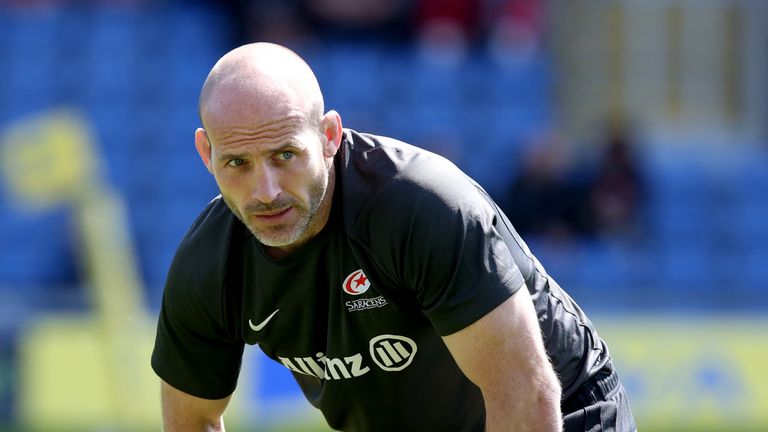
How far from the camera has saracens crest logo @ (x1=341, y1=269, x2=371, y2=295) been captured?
154 inches

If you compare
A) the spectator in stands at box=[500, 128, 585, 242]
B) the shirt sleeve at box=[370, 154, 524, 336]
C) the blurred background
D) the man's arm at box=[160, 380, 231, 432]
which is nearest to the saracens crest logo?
the shirt sleeve at box=[370, 154, 524, 336]

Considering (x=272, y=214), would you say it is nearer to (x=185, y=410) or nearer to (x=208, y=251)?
(x=208, y=251)

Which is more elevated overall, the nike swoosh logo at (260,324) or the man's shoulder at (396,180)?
the man's shoulder at (396,180)

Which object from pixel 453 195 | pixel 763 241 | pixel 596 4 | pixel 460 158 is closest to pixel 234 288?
pixel 453 195

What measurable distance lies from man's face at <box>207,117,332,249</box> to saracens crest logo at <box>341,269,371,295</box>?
19 centimetres

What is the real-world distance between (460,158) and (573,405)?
9.32m

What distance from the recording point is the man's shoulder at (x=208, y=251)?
4.09 metres

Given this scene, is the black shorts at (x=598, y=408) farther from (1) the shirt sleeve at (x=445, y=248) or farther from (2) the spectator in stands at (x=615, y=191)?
(2) the spectator in stands at (x=615, y=191)

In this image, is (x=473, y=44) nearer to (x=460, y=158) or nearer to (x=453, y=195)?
(x=460, y=158)

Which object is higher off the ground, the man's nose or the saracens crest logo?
the man's nose

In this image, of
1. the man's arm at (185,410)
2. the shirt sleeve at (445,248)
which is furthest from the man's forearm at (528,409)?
the man's arm at (185,410)

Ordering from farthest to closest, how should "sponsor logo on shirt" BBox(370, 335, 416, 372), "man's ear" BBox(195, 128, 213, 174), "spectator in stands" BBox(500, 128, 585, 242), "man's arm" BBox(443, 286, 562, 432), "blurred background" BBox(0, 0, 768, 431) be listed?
"spectator in stands" BBox(500, 128, 585, 242), "blurred background" BBox(0, 0, 768, 431), "sponsor logo on shirt" BBox(370, 335, 416, 372), "man's ear" BBox(195, 128, 213, 174), "man's arm" BBox(443, 286, 562, 432)

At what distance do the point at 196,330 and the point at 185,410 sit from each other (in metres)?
0.28

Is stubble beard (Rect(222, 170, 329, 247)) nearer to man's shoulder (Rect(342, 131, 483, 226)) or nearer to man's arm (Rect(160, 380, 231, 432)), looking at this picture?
man's shoulder (Rect(342, 131, 483, 226))
